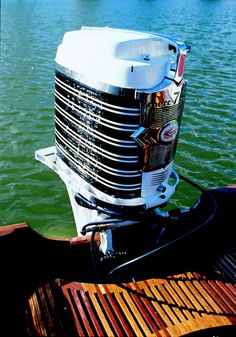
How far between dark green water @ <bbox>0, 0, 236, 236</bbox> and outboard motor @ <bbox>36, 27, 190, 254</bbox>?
2.09 m

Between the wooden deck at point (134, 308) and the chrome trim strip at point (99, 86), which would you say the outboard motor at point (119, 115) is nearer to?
the chrome trim strip at point (99, 86)

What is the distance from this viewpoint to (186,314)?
286 cm

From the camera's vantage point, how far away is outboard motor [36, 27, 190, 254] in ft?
8.36

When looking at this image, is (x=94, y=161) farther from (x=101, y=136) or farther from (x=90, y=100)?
(x=90, y=100)

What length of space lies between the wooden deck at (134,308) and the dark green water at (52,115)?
1915 mm

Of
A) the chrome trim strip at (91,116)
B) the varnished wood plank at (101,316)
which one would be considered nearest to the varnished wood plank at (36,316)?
the varnished wood plank at (101,316)

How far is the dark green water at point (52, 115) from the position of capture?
537 centimetres

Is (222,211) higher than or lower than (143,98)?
lower

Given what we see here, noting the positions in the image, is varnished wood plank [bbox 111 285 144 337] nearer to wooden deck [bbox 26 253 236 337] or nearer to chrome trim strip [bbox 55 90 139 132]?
wooden deck [bbox 26 253 236 337]

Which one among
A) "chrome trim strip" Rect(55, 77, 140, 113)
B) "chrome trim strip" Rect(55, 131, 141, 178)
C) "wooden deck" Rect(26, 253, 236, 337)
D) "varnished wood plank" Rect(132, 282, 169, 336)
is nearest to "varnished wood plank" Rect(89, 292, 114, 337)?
"wooden deck" Rect(26, 253, 236, 337)

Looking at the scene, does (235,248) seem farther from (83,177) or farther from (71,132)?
(71,132)

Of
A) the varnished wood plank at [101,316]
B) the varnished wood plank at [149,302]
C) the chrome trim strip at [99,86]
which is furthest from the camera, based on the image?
the varnished wood plank at [149,302]

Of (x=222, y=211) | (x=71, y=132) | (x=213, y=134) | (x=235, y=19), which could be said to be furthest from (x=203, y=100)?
(x=235, y=19)

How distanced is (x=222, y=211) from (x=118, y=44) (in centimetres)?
200
